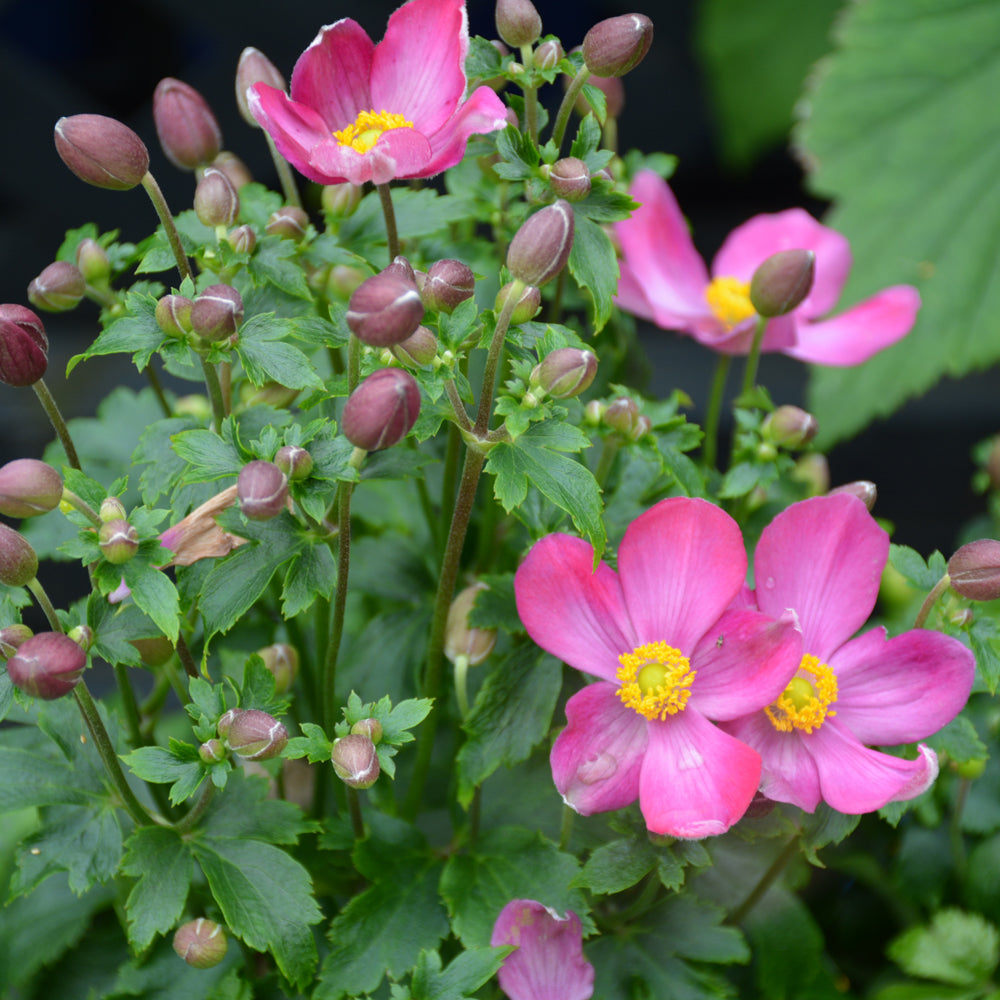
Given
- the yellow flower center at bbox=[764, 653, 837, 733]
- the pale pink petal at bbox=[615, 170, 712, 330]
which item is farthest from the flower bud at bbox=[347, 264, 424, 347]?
the pale pink petal at bbox=[615, 170, 712, 330]

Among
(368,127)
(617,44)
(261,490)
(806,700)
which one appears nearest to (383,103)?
(368,127)

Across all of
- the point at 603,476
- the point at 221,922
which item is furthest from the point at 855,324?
the point at 221,922

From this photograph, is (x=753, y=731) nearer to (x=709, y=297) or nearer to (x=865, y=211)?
(x=709, y=297)

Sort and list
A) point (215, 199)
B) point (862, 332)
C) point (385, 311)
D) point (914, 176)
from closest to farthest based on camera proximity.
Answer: point (385, 311)
point (215, 199)
point (862, 332)
point (914, 176)

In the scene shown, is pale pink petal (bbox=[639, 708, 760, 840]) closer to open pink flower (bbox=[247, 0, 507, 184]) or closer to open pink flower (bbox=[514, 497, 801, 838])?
open pink flower (bbox=[514, 497, 801, 838])

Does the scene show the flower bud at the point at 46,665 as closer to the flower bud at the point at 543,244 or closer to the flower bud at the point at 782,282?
the flower bud at the point at 543,244

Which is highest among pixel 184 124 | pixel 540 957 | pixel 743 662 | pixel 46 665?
pixel 184 124

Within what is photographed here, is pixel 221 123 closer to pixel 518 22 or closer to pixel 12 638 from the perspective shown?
pixel 518 22

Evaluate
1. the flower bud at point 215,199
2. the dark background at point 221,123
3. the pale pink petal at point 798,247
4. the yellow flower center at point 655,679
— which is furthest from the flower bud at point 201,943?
the dark background at point 221,123
